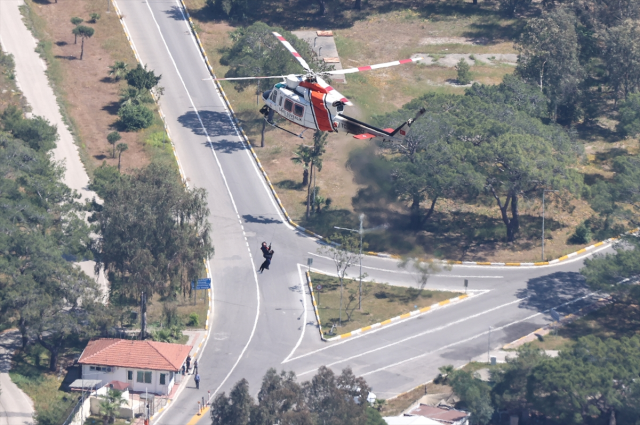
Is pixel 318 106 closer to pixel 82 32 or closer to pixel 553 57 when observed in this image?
pixel 553 57

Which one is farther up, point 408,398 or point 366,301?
point 366,301

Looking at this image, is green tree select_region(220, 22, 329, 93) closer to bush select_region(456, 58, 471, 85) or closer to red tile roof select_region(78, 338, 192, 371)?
bush select_region(456, 58, 471, 85)

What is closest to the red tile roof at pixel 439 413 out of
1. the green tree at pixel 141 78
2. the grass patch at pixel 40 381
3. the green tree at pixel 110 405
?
the green tree at pixel 110 405

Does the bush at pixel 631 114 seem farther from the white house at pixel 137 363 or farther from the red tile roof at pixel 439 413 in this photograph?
the white house at pixel 137 363

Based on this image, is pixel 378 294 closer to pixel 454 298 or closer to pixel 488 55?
pixel 454 298

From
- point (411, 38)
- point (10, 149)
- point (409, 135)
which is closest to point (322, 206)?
point (409, 135)

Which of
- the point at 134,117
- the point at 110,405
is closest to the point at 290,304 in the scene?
the point at 110,405

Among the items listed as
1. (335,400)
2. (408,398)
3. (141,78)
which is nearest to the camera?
(335,400)
